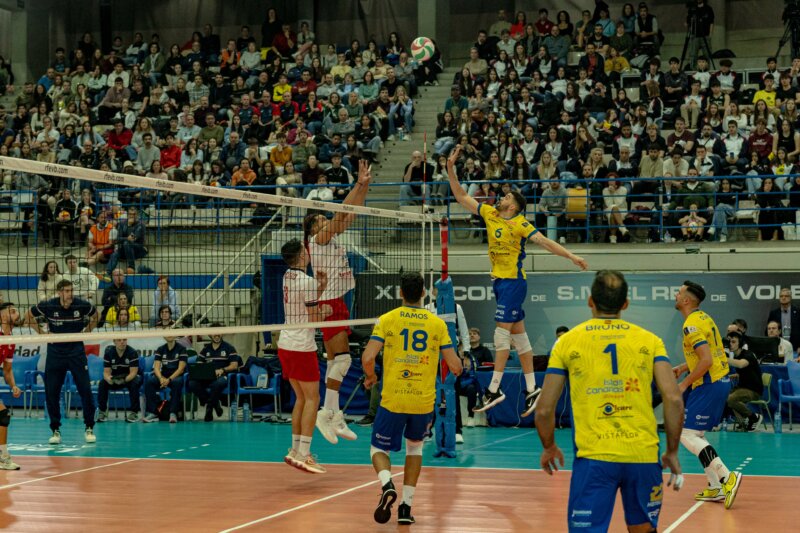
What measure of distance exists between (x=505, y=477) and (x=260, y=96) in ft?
60.8

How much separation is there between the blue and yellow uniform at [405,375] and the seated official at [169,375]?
1047cm

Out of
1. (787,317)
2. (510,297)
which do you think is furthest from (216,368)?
(787,317)

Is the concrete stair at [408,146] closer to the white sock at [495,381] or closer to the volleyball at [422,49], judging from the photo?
the volleyball at [422,49]

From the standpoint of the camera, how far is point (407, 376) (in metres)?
9.71

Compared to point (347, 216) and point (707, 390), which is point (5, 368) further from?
point (707, 390)

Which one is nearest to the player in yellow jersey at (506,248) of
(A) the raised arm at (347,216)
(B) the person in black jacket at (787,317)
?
(A) the raised arm at (347,216)

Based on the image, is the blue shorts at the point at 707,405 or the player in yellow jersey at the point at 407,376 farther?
the blue shorts at the point at 707,405

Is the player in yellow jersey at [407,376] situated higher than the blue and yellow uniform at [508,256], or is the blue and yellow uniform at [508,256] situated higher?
the blue and yellow uniform at [508,256]

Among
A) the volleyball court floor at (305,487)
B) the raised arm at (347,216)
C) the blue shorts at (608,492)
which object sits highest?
the raised arm at (347,216)

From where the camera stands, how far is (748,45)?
30.3m

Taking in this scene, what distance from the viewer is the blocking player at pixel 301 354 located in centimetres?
1213

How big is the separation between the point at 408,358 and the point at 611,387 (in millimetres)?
3683

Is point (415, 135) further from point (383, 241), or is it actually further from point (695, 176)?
point (695, 176)

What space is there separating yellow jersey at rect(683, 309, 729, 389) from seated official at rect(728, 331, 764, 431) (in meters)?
6.63
